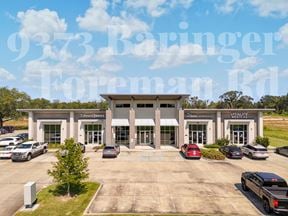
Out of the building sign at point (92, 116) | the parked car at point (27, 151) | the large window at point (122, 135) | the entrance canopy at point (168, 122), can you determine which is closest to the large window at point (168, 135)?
the entrance canopy at point (168, 122)

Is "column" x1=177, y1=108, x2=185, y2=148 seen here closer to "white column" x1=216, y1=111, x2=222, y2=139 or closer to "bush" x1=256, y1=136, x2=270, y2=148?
"white column" x1=216, y1=111, x2=222, y2=139

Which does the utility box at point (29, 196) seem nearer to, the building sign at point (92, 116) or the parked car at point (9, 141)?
the building sign at point (92, 116)

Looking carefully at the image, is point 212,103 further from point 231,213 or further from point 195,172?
point 231,213

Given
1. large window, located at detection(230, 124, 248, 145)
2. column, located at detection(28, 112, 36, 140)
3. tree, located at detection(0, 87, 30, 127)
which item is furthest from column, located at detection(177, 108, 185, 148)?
tree, located at detection(0, 87, 30, 127)

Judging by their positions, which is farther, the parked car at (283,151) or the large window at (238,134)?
the large window at (238,134)

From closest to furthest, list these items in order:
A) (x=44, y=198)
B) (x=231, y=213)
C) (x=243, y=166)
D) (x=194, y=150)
→ (x=231, y=213) < (x=44, y=198) < (x=243, y=166) < (x=194, y=150)

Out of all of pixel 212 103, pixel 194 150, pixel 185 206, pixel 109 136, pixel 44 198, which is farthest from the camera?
pixel 212 103

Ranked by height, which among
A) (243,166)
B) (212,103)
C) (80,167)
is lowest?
(243,166)

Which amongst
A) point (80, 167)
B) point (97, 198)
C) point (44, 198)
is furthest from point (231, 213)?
point (44, 198)
